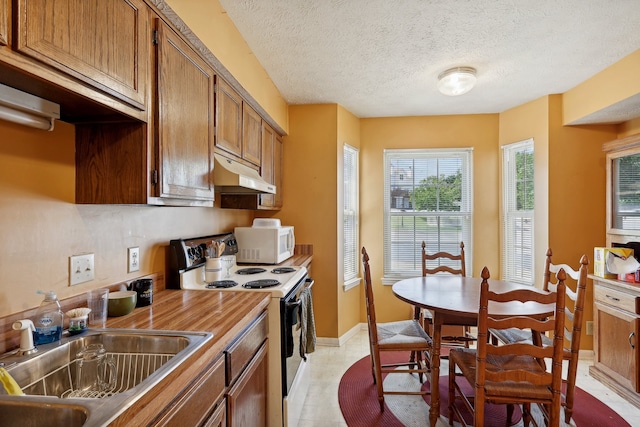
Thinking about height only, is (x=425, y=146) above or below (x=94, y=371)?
above

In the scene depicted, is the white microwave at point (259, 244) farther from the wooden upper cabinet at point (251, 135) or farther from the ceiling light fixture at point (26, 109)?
the ceiling light fixture at point (26, 109)

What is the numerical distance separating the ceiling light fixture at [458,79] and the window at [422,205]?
1130mm

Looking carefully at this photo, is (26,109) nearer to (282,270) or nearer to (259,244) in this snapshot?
(282,270)

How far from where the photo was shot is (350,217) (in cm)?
363

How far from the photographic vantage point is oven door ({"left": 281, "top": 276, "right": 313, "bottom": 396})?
1.76m

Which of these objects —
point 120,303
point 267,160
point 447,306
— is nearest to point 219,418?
point 120,303

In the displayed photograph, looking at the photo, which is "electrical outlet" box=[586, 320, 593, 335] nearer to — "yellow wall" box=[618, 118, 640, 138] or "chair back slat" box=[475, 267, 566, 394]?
"yellow wall" box=[618, 118, 640, 138]

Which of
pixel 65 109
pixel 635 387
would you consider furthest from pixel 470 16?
pixel 635 387

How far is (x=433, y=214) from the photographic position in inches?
148

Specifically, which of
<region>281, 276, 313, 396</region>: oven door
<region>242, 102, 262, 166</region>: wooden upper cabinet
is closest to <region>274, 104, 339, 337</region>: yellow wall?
<region>242, 102, 262, 166</region>: wooden upper cabinet

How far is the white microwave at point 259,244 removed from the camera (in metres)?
2.67

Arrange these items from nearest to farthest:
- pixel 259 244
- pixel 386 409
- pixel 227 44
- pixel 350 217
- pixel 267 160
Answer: pixel 227 44
pixel 386 409
pixel 259 244
pixel 267 160
pixel 350 217

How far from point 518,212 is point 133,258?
358cm

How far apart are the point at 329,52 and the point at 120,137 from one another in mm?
1646
